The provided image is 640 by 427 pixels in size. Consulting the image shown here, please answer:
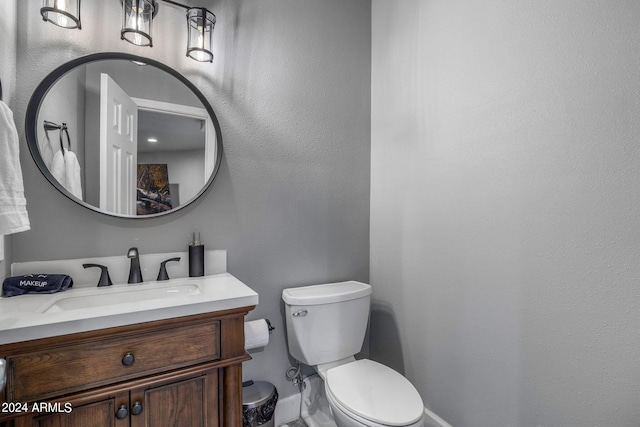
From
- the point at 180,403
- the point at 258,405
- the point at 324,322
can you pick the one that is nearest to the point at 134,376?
the point at 180,403

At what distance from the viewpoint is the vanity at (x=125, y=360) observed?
0.86m

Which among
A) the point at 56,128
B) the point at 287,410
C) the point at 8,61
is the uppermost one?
the point at 8,61

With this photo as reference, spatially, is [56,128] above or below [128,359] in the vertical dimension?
above

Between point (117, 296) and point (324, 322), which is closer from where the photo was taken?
point (117, 296)

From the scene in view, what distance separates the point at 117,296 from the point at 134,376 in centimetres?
38

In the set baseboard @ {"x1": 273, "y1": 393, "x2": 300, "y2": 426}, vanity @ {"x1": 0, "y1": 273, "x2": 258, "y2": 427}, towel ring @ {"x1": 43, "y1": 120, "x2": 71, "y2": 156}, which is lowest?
baseboard @ {"x1": 273, "y1": 393, "x2": 300, "y2": 426}

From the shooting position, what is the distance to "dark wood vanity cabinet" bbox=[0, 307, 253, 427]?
86 centimetres

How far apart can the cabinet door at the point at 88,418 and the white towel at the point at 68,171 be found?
0.80 m

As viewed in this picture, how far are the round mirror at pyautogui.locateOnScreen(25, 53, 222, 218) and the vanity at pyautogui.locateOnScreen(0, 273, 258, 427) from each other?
0.45 m

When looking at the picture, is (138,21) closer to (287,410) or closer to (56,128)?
(56,128)

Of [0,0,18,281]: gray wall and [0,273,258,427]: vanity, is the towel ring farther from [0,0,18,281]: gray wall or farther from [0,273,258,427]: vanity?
[0,273,258,427]: vanity

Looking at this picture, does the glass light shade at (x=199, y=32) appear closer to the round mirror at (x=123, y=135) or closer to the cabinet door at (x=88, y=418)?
the round mirror at (x=123, y=135)

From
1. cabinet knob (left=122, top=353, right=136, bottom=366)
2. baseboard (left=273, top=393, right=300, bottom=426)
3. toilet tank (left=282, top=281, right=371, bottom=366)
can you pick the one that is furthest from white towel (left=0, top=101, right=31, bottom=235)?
baseboard (left=273, top=393, right=300, bottom=426)

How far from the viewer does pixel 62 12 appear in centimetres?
117
